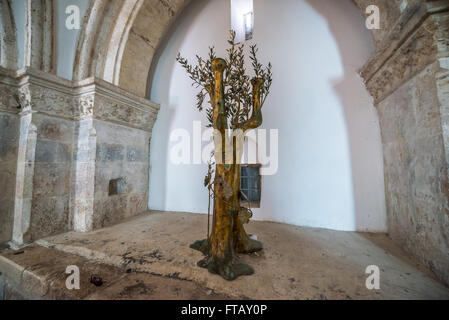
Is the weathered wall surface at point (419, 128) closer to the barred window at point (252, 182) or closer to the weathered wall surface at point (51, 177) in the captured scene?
the barred window at point (252, 182)

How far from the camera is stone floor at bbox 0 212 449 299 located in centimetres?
121

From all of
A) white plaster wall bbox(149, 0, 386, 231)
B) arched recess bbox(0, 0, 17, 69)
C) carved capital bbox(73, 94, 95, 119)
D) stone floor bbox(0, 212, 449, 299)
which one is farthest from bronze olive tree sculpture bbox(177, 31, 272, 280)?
arched recess bbox(0, 0, 17, 69)

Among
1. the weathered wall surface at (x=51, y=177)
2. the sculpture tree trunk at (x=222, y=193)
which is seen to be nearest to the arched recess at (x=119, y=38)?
the weathered wall surface at (x=51, y=177)

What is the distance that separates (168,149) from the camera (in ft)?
11.5

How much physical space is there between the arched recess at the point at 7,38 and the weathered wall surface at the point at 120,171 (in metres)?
1.32

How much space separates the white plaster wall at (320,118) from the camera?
2.32 meters

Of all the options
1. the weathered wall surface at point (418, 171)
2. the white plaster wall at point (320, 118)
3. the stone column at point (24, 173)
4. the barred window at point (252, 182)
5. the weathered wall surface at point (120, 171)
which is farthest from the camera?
the barred window at point (252, 182)

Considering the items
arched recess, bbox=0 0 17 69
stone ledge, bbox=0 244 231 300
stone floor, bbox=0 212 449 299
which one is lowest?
stone ledge, bbox=0 244 231 300

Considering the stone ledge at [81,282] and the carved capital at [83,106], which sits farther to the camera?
the carved capital at [83,106]

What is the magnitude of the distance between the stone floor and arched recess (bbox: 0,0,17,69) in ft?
8.06

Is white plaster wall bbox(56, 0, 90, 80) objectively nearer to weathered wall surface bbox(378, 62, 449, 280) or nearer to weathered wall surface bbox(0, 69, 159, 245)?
weathered wall surface bbox(0, 69, 159, 245)

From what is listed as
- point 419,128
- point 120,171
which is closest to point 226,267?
point 419,128

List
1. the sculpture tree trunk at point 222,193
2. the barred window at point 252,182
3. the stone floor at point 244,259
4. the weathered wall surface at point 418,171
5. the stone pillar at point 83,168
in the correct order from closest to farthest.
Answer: the stone floor at point 244,259 → the weathered wall surface at point 418,171 → the sculpture tree trunk at point 222,193 → the stone pillar at point 83,168 → the barred window at point 252,182
